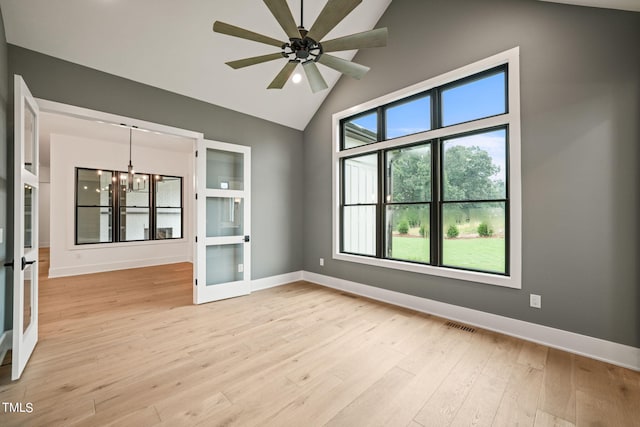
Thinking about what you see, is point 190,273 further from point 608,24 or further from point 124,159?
point 608,24

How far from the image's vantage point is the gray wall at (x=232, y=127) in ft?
9.75

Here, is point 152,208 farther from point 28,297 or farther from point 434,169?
point 434,169

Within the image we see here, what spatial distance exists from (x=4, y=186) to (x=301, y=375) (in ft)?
11.4

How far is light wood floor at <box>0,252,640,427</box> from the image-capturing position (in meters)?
1.79

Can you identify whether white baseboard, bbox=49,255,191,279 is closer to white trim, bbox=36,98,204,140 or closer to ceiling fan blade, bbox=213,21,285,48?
white trim, bbox=36,98,204,140

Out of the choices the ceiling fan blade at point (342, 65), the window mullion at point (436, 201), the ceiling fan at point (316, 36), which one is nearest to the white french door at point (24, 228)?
the ceiling fan at point (316, 36)

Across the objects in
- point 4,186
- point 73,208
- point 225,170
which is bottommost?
point 73,208

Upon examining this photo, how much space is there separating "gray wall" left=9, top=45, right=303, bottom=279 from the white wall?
11.2ft

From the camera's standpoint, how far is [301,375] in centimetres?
223

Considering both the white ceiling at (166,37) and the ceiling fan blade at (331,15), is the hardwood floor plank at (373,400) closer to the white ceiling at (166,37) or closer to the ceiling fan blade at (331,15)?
the ceiling fan blade at (331,15)

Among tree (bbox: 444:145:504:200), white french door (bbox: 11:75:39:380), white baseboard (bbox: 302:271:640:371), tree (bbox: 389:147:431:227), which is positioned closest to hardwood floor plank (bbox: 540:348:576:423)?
white baseboard (bbox: 302:271:640:371)

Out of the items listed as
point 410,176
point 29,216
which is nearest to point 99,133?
point 29,216

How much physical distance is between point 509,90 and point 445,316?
2736 millimetres

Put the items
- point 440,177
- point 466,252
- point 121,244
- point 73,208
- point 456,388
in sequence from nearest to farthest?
1. point 456,388
2. point 466,252
3. point 440,177
4. point 73,208
5. point 121,244
